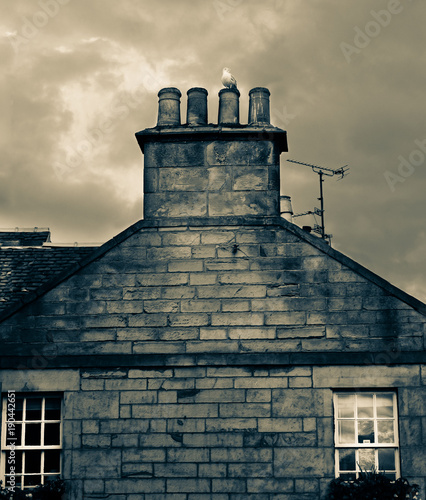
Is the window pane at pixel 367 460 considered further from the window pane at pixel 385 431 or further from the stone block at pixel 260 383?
the stone block at pixel 260 383

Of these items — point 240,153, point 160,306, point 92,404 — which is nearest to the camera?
point 92,404

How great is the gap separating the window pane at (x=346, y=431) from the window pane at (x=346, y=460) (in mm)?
170

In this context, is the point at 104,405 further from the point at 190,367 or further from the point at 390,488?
the point at 390,488

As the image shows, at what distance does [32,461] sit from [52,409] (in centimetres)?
82

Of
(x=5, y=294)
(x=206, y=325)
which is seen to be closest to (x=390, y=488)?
(x=206, y=325)

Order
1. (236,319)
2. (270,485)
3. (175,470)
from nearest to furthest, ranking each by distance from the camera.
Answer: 1. (270,485)
2. (175,470)
3. (236,319)

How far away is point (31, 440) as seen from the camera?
40.1 feet

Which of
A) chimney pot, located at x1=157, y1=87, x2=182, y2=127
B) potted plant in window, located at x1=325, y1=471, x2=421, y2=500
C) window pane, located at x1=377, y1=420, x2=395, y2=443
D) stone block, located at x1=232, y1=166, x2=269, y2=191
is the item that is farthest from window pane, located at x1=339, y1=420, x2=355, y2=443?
chimney pot, located at x1=157, y1=87, x2=182, y2=127

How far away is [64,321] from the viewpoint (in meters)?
→ 12.5

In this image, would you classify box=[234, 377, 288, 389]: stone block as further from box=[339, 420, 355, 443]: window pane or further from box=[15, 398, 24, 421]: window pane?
box=[15, 398, 24, 421]: window pane

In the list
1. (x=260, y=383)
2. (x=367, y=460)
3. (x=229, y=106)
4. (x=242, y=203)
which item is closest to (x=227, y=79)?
(x=229, y=106)

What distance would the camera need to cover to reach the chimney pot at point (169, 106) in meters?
13.3

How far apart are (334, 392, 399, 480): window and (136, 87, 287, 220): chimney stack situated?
3174 millimetres

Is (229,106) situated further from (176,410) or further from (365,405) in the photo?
(365,405)
